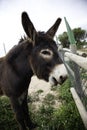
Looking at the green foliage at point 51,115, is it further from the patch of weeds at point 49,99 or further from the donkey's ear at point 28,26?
the donkey's ear at point 28,26

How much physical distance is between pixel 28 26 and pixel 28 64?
677mm

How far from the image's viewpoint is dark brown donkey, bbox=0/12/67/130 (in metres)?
3.15

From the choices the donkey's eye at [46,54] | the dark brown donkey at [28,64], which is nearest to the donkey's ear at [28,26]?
the dark brown donkey at [28,64]

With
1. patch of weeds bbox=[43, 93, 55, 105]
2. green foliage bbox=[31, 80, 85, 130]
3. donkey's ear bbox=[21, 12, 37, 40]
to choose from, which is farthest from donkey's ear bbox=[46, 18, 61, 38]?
patch of weeds bbox=[43, 93, 55, 105]

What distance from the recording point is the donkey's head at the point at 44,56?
3061 millimetres

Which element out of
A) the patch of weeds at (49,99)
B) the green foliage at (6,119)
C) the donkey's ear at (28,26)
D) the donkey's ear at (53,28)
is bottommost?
the patch of weeds at (49,99)

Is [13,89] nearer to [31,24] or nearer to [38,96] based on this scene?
[31,24]

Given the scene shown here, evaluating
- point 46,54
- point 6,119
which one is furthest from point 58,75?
point 6,119

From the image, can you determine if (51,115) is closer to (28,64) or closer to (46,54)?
(28,64)

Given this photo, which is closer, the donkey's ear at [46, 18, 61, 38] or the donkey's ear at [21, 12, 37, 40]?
the donkey's ear at [21, 12, 37, 40]

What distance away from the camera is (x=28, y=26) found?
10.7 ft

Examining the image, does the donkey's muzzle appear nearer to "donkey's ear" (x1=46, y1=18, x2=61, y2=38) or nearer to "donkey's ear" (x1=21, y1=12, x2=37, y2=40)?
"donkey's ear" (x1=21, y1=12, x2=37, y2=40)

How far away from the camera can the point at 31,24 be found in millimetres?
3270

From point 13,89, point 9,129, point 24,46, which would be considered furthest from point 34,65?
point 9,129
